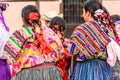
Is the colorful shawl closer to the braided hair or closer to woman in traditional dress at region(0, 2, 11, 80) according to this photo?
the braided hair

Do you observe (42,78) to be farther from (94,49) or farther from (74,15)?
(74,15)

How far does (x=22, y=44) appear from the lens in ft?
20.2

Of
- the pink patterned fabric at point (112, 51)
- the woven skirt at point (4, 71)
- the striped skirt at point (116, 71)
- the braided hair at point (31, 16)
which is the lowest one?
the striped skirt at point (116, 71)

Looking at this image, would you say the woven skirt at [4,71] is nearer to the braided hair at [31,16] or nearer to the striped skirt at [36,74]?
the striped skirt at [36,74]

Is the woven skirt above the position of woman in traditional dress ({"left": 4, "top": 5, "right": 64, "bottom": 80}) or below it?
below

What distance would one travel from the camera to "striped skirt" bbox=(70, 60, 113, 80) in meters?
6.50

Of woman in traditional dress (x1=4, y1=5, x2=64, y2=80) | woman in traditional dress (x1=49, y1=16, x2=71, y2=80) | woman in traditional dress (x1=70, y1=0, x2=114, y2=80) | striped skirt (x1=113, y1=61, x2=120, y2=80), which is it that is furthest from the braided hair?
striped skirt (x1=113, y1=61, x2=120, y2=80)

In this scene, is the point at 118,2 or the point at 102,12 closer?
the point at 102,12

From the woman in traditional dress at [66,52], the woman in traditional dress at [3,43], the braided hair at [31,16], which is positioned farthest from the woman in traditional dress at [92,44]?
the woman in traditional dress at [3,43]

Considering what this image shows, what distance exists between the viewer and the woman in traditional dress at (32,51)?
6152mm

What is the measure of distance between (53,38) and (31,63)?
18.3 inches

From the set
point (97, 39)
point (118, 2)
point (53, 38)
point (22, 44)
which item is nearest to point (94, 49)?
point (97, 39)

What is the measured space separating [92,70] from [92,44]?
0.41 meters

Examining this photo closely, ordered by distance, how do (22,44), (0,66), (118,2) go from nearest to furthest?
1. (22,44)
2. (0,66)
3. (118,2)
